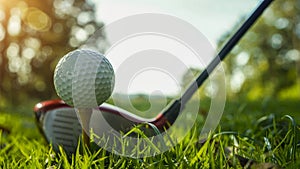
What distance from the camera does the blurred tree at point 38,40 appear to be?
39.2 feet

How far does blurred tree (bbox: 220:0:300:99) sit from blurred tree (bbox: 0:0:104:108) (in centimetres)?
757

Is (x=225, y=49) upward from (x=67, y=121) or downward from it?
upward

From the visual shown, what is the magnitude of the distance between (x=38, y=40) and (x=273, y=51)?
1297 cm

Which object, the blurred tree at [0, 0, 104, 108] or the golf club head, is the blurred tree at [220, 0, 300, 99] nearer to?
the blurred tree at [0, 0, 104, 108]

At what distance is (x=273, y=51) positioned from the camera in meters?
21.2

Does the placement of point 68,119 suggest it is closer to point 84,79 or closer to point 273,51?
point 84,79

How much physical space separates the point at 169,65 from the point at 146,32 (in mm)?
367

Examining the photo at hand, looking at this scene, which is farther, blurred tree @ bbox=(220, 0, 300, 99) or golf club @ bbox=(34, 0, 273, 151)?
blurred tree @ bbox=(220, 0, 300, 99)

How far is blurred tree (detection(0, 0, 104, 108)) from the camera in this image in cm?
1195

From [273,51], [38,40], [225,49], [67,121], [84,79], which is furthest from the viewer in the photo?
[273,51]

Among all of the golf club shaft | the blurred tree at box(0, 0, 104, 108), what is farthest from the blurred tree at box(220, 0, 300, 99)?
the golf club shaft

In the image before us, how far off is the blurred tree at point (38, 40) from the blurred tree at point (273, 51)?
7571 millimetres

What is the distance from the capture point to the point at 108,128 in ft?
5.98

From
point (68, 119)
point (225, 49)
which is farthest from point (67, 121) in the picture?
point (225, 49)
